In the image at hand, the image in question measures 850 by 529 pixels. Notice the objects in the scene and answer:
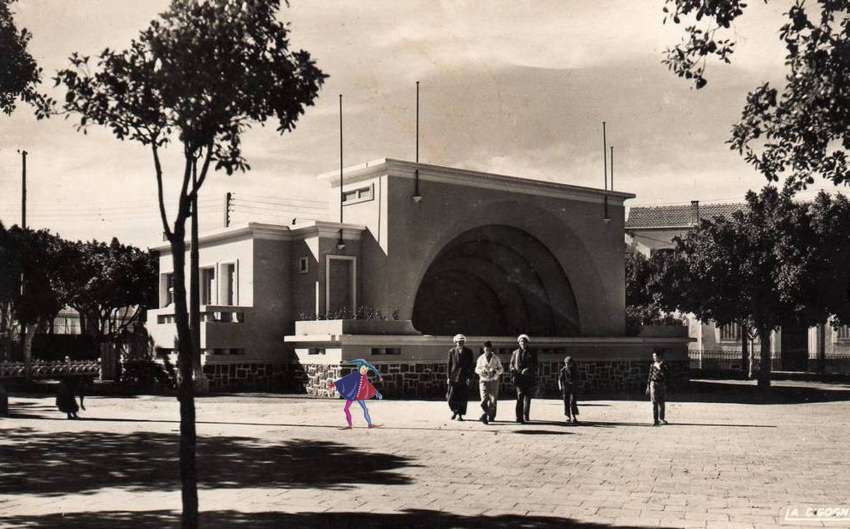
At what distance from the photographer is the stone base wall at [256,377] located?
2470 centimetres

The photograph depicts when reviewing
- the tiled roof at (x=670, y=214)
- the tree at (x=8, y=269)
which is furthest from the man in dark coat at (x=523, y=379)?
the tiled roof at (x=670, y=214)

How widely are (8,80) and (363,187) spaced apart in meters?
14.1

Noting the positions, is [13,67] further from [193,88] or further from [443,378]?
[443,378]

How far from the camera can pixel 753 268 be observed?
25688 mm

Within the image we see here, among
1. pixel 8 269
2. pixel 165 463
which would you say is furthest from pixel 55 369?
pixel 165 463

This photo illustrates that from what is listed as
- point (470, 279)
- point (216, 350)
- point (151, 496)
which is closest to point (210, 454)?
point (151, 496)

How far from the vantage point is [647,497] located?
27.9ft

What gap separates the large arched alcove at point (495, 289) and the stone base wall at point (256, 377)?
4.48 meters

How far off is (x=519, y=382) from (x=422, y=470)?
6368 mm

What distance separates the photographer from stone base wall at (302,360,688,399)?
75.2 ft

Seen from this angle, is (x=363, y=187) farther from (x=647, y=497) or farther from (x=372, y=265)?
(x=647, y=497)

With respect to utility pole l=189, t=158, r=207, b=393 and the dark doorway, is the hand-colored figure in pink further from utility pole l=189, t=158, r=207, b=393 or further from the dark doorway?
the dark doorway

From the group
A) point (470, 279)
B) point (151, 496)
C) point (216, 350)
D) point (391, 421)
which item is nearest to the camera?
point (151, 496)

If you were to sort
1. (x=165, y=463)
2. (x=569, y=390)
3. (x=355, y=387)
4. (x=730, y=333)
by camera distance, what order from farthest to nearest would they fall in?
(x=730, y=333) → (x=569, y=390) → (x=355, y=387) → (x=165, y=463)
